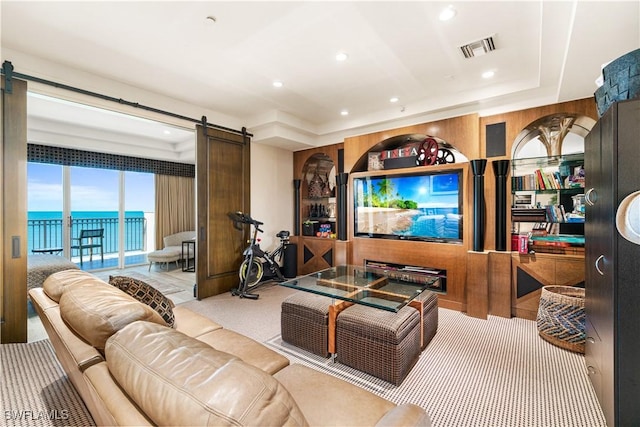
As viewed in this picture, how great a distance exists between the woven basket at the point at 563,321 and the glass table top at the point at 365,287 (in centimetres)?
108

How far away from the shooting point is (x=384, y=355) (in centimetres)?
205

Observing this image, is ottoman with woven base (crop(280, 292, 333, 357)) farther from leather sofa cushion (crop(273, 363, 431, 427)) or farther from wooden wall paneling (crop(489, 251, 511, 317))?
wooden wall paneling (crop(489, 251, 511, 317))

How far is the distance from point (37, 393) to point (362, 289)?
8.14 ft

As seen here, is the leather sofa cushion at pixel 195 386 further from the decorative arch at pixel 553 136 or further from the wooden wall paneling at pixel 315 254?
the wooden wall paneling at pixel 315 254

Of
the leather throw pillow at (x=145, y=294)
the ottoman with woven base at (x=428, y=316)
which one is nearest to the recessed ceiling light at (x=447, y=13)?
the ottoman with woven base at (x=428, y=316)

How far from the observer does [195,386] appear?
69cm

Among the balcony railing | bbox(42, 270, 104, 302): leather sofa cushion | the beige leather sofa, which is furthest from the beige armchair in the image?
the beige leather sofa

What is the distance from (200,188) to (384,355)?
3.31 meters

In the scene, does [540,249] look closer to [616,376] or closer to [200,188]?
[616,376]

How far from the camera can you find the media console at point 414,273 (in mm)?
2893

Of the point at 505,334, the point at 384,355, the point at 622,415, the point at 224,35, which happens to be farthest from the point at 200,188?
the point at 622,415

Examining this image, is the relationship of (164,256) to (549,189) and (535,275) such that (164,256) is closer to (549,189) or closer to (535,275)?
(535,275)

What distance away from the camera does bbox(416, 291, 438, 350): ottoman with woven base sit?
102 inches

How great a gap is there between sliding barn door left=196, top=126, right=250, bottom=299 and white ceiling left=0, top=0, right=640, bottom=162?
590mm
